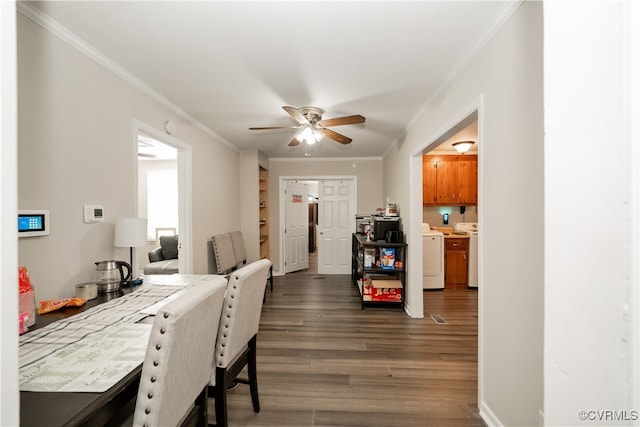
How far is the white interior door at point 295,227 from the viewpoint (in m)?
5.84

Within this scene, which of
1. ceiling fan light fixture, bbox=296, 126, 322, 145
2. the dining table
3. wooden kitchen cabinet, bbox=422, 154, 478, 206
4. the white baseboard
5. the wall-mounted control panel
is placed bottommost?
the white baseboard

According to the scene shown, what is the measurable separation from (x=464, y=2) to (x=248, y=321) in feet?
7.07

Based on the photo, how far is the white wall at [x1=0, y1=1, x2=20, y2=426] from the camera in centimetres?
41

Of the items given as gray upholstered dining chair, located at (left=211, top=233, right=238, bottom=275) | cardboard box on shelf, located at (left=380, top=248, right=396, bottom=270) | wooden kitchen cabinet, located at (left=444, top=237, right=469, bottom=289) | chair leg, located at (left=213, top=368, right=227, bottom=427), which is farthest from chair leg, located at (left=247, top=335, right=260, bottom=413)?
wooden kitchen cabinet, located at (left=444, top=237, right=469, bottom=289)

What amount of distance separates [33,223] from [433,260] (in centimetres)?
469

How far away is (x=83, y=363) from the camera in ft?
2.94

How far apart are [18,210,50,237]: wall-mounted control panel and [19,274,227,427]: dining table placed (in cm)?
46

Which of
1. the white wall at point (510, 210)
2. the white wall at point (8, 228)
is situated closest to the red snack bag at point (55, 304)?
the white wall at point (8, 228)

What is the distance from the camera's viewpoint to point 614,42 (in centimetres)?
44

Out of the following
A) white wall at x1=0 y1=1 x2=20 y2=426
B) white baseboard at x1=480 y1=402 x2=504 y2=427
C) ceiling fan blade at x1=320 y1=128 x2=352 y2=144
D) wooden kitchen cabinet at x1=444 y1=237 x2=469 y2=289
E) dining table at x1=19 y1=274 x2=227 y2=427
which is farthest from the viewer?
wooden kitchen cabinet at x1=444 y1=237 x2=469 y2=289

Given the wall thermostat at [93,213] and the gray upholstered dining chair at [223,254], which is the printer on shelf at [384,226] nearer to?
the gray upholstered dining chair at [223,254]

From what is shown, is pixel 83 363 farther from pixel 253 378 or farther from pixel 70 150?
pixel 70 150

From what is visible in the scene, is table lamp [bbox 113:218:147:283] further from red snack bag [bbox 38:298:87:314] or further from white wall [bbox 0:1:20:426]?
white wall [bbox 0:1:20:426]

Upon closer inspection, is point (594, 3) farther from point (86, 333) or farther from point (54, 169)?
point (54, 169)
